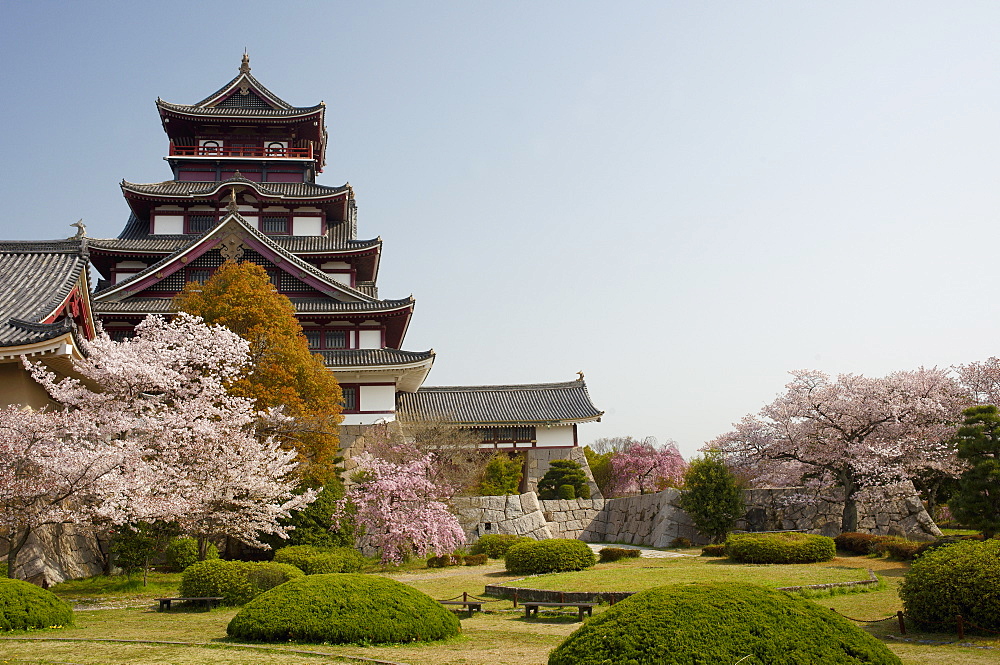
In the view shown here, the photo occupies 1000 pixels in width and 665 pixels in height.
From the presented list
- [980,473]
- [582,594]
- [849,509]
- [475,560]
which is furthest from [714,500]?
[582,594]

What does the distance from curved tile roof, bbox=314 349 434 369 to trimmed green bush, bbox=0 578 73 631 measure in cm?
1795

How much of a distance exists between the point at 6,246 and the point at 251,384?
870 centimetres

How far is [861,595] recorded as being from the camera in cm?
1445

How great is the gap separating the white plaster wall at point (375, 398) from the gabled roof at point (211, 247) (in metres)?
3.66

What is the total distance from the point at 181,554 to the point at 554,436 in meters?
21.4

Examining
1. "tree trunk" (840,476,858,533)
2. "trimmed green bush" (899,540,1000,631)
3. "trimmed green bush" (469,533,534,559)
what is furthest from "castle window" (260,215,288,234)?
"trimmed green bush" (899,540,1000,631)

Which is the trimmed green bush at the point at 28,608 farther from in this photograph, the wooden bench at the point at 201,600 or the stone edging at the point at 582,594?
the stone edging at the point at 582,594

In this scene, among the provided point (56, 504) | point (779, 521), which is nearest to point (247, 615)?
point (56, 504)

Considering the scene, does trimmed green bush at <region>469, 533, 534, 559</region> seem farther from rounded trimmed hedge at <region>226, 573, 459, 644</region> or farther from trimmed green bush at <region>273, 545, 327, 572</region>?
rounded trimmed hedge at <region>226, 573, 459, 644</region>

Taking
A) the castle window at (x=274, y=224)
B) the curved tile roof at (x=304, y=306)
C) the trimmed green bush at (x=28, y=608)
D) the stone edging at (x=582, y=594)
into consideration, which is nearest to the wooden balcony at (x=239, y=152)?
the castle window at (x=274, y=224)

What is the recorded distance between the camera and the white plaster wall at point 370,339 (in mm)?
32750

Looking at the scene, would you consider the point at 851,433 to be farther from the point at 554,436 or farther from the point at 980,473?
the point at 554,436

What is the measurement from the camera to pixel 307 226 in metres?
37.9

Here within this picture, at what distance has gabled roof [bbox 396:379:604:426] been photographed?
127 feet
